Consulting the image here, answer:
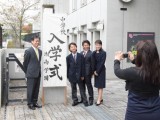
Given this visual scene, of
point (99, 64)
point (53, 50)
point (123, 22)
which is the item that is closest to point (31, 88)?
point (53, 50)

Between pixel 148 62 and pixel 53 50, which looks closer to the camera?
pixel 148 62

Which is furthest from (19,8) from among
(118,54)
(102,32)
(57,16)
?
(118,54)

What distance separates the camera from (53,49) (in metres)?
9.13

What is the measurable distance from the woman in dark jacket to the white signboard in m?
5.33

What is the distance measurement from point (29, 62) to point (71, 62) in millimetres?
1113

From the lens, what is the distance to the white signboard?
9102 mm

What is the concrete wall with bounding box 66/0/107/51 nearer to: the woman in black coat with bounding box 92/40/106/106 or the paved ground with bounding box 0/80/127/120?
the woman in black coat with bounding box 92/40/106/106

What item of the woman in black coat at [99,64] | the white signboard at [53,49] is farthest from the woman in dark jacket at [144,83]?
the white signboard at [53,49]

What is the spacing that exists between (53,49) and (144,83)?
18.3 feet

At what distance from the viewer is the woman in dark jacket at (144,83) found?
12.1ft

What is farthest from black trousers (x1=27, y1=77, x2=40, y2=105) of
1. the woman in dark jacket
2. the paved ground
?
the woman in dark jacket

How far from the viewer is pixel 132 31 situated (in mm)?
15445

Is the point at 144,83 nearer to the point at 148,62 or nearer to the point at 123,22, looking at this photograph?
the point at 148,62

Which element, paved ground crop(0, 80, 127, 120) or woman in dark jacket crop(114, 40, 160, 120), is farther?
paved ground crop(0, 80, 127, 120)
